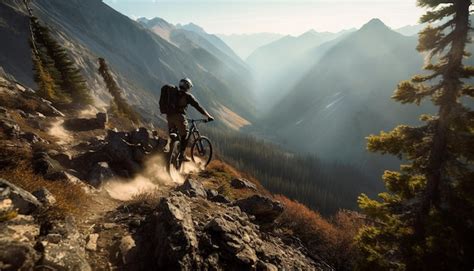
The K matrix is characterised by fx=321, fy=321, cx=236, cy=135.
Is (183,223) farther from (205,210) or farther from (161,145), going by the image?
(161,145)

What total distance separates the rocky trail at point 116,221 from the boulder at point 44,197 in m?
0.02

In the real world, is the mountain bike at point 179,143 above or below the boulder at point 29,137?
above

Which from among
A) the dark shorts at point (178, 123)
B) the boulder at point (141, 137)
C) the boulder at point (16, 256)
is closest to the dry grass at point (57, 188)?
the boulder at point (16, 256)

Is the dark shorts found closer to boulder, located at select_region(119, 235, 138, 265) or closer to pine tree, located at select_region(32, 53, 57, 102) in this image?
boulder, located at select_region(119, 235, 138, 265)

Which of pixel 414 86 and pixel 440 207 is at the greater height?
pixel 414 86

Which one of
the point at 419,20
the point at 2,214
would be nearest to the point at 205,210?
the point at 2,214

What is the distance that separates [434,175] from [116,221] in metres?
11.6

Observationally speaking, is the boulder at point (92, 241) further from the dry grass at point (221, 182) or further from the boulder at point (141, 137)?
the dry grass at point (221, 182)

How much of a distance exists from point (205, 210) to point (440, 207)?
9.23 m

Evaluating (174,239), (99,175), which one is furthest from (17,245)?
(99,175)

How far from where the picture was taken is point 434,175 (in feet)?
41.0

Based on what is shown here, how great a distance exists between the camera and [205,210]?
9.77 m

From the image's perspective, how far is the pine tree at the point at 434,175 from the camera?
1117 cm

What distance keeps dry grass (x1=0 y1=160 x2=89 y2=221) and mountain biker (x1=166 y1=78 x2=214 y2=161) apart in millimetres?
5404
